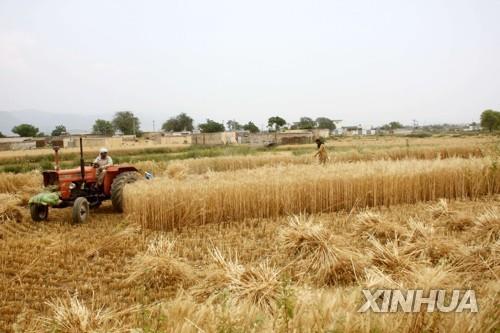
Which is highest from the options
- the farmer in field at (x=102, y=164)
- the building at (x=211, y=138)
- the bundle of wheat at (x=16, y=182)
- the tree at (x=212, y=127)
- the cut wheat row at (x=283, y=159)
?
the tree at (x=212, y=127)

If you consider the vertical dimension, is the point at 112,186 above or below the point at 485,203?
above

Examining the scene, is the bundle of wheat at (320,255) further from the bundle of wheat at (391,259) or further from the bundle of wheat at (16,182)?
the bundle of wheat at (16,182)

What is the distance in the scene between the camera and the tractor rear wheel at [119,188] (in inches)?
423

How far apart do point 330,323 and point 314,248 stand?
3.99 m

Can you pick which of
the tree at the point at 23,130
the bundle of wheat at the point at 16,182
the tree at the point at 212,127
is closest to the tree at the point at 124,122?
the tree at the point at 23,130

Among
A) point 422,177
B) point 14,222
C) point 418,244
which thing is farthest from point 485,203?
point 14,222

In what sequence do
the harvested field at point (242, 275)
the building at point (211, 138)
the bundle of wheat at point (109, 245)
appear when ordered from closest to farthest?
the harvested field at point (242, 275)
the bundle of wheat at point (109, 245)
the building at point (211, 138)

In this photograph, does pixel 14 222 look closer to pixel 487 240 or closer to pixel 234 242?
pixel 234 242

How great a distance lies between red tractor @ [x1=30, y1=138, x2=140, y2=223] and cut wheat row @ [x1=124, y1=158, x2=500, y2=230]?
42.1 inches

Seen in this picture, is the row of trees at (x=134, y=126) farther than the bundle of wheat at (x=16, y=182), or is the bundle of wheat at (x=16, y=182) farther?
the row of trees at (x=134, y=126)

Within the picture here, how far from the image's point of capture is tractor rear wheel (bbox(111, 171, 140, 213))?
1073 centimetres

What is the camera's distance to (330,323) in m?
2.47

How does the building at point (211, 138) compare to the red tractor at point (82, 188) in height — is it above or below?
above

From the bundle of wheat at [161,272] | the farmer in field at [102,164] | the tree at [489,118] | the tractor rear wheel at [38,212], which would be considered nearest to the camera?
the bundle of wheat at [161,272]
